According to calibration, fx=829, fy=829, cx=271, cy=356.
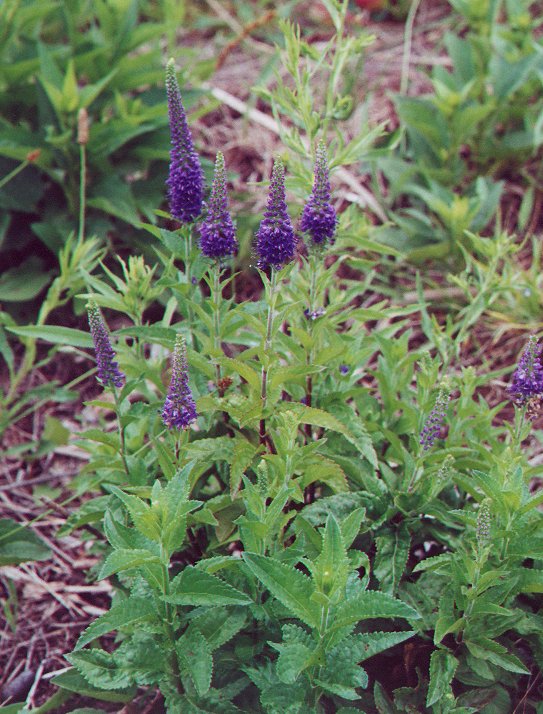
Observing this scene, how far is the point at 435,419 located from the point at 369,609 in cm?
59

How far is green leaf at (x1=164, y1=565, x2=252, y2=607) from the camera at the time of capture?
6.72ft

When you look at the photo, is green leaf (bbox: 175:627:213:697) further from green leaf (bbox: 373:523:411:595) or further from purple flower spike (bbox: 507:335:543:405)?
purple flower spike (bbox: 507:335:543:405)

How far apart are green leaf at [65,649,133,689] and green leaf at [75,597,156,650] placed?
0.33 ft

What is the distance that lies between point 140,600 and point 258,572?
0.35 m

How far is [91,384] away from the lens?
400 cm

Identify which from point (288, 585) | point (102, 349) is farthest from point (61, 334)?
point (288, 585)

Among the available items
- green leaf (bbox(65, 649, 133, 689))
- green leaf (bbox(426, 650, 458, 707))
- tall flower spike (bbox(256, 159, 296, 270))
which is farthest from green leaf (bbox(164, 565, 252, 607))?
tall flower spike (bbox(256, 159, 296, 270))

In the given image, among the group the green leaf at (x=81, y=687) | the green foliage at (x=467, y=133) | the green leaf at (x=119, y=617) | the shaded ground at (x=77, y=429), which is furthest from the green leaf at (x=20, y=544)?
the green foliage at (x=467, y=133)

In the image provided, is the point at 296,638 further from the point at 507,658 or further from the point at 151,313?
the point at 151,313

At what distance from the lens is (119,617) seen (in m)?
2.08

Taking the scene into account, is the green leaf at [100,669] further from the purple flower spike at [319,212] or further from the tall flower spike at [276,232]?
the purple flower spike at [319,212]

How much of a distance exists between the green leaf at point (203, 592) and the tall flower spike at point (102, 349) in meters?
0.58

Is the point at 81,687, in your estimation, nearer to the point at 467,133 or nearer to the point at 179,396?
the point at 179,396

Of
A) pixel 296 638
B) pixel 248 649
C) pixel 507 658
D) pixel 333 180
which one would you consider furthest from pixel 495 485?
pixel 333 180
